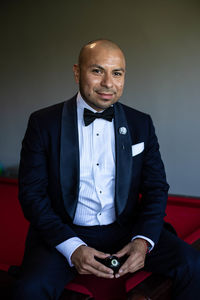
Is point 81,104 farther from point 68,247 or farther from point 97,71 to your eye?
point 68,247

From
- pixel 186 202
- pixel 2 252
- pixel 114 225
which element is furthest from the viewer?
pixel 186 202

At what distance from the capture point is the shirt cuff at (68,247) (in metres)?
1.55

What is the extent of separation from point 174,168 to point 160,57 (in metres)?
1.13

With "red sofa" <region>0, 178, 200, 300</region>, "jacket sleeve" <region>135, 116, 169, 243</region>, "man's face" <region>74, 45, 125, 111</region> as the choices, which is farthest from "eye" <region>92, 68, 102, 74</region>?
"red sofa" <region>0, 178, 200, 300</region>

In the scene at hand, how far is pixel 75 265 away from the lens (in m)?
1.54

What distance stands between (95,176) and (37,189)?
0.96ft

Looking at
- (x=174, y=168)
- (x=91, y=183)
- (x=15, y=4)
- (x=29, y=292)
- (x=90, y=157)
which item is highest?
(x=15, y=4)

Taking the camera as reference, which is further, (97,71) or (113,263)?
(97,71)

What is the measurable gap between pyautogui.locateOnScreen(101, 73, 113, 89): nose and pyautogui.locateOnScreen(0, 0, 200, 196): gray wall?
1953 mm

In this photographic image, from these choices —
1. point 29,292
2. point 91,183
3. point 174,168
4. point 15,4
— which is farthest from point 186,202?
point 15,4

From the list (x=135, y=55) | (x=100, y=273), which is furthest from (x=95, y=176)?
(x=135, y=55)

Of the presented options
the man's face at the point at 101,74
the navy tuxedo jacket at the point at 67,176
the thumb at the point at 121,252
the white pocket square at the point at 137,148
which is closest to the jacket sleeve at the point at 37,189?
the navy tuxedo jacket at the point at 67,176

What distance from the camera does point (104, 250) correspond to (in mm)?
1765

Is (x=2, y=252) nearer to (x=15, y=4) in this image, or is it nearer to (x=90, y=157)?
(x=90, y=157)
